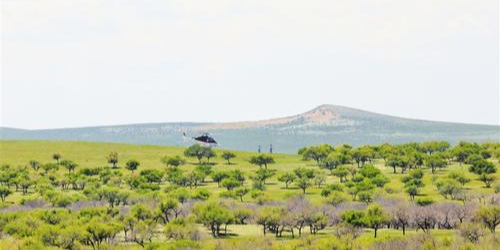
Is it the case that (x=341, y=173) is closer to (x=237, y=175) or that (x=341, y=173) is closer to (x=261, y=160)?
(x=237, y=175)

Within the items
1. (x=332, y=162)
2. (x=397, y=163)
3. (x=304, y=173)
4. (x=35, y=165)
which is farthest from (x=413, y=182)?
(x=35, y=165)

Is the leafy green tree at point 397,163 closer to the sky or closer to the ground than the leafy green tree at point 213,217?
closer to the sky

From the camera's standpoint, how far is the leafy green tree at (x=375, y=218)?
3779 inches

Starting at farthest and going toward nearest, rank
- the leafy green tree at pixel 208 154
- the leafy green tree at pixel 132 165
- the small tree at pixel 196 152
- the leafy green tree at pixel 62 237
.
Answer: the leafy green tree at pixel 208 154 < the small tree at pixel 196 152 < the leafy green tree at pixel 132 165 < the leafy green tree at pixel 62 237

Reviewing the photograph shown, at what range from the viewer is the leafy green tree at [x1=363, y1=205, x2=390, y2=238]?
96.0 meters

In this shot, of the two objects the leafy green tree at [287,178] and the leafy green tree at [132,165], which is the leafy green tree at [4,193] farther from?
the leafy green tree at [287,178]

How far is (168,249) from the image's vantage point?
7694cm

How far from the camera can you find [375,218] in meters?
96.2

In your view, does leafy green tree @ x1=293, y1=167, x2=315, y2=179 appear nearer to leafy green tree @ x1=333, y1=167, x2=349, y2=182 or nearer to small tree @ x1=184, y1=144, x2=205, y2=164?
leafy green tree @ x1=333, y1=167, x2=349, y2=182

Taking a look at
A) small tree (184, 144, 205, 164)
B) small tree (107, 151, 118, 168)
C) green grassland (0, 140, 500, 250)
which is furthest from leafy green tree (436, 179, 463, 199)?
→ small tree (107, 151, 118, 168)

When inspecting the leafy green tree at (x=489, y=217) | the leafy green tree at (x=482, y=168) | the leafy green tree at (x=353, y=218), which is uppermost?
the leafy green tree at (x=482, y=168)

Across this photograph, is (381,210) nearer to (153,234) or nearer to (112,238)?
(153,234)

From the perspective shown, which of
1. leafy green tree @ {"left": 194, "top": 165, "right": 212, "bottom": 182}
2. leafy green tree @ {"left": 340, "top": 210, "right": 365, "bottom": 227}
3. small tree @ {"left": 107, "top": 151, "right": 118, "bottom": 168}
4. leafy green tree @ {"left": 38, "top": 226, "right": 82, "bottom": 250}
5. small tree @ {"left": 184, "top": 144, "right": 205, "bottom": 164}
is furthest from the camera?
small tree @ {"left": 184, "top": 144, "right": 205, "bottom": 164}

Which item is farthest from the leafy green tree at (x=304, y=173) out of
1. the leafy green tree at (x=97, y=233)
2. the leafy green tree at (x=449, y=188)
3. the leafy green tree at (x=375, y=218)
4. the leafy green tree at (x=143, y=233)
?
the leafy green tree at (x=97, y=233)
